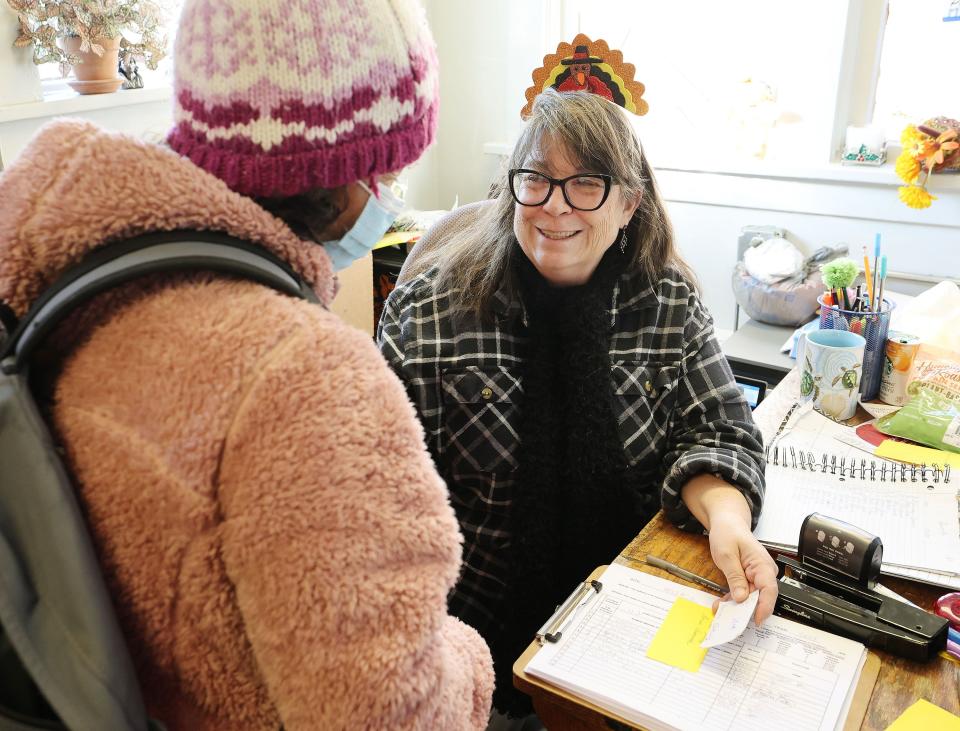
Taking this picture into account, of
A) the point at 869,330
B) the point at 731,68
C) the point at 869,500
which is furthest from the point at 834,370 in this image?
the point at 731,68

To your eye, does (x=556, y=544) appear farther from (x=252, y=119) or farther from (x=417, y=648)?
(x=252, y=119)

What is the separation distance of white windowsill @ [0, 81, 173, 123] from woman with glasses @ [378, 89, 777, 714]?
1.36 m

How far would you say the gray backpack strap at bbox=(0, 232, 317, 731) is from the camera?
1.73 ft

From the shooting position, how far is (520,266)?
1486mm

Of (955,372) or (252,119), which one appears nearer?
(252,119)

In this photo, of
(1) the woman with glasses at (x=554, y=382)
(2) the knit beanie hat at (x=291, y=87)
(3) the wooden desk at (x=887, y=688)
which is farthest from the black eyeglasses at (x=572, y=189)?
(2) the knit beanie hat at (x=291, y=87)

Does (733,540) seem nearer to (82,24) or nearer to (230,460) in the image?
(230,460)

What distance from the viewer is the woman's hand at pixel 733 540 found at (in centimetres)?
106

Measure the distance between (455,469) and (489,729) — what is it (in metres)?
0.50

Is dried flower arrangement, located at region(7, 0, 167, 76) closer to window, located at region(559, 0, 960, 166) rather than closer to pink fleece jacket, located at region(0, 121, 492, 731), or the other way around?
window, located at region(559, 0, 960, 166)

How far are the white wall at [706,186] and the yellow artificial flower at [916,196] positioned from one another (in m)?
0.11

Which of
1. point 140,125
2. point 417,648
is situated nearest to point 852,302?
point 417,648

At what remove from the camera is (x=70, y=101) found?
96.0 inches

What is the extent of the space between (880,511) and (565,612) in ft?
1.81
